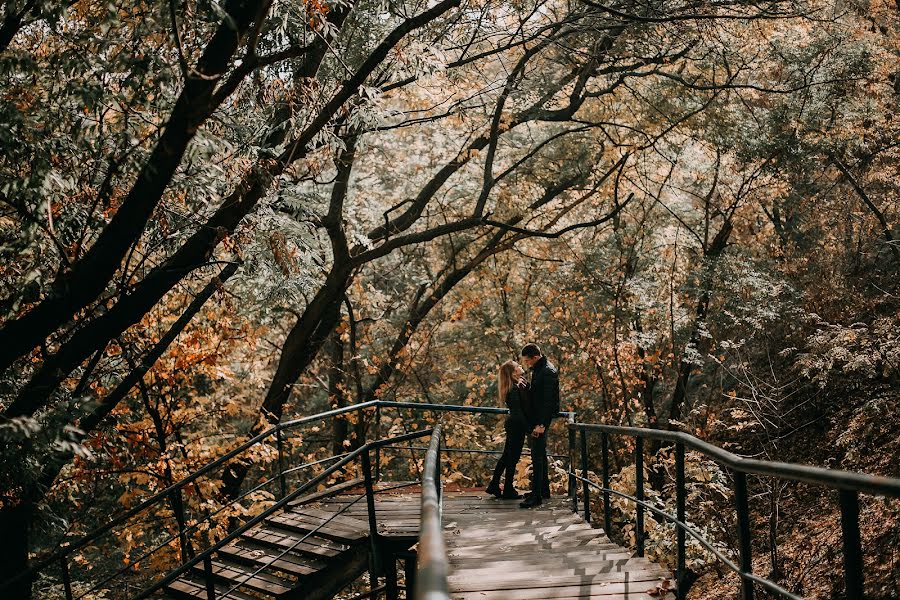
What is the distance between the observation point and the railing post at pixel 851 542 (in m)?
2.61

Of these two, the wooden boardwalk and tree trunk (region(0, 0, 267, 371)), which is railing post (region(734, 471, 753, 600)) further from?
tree trunk (region(0, 0, 267, 371))

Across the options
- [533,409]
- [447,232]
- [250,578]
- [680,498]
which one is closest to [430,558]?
[680,498]

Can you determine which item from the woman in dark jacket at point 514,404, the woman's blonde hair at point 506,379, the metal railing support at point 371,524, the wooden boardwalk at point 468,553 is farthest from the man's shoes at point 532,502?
the metal railing support at point 371,524

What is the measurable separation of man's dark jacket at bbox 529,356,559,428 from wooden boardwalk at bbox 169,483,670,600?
109 centimetres

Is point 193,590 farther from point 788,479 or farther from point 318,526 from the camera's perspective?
point 788,479

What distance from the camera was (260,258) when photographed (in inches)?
365

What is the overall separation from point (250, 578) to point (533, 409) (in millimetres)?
3752

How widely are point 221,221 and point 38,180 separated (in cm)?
150

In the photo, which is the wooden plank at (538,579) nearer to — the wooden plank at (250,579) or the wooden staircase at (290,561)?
the wooden staircase at (290,561)

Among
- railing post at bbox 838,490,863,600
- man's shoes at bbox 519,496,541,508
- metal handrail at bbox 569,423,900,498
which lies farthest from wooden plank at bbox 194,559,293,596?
railing post at bbox 838,490,863,600

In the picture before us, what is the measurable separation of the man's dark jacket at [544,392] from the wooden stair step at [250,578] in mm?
3329

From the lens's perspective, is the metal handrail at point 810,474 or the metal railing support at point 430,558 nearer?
the metal railing support at point 430,558

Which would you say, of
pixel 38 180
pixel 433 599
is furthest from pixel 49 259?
pixel 433 599

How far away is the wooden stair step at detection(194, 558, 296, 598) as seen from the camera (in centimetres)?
729
